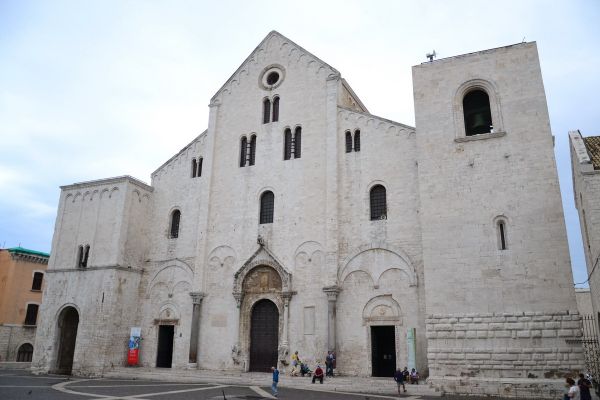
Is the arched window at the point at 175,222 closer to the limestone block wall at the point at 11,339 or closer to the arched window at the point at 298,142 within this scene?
the arched window at the point at 298,142

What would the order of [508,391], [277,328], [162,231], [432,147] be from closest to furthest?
1. [508,391]
2. [432,147]
3. [277,328]
4. [162,231]

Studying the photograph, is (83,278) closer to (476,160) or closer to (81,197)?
(81,197)

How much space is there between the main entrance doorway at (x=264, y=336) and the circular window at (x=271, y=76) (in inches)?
472

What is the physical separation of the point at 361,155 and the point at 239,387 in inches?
467

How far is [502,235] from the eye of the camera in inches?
693

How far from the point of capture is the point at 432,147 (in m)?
19.6

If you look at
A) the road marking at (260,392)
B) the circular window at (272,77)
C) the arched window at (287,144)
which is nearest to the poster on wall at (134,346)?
the road marking at (260,392)

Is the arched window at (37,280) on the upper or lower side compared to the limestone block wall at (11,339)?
upper

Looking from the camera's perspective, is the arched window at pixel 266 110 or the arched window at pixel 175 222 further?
the arched window at pixel 175 222

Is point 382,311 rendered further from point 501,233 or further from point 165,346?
point 165,346

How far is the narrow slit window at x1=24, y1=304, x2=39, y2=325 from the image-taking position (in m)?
36.9

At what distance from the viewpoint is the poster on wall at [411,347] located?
19.3m

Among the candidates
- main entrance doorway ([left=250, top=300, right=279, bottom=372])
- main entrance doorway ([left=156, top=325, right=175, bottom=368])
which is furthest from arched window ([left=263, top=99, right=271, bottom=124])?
main entrance doorway ([left=156, top=325, right=175, bottom=368])

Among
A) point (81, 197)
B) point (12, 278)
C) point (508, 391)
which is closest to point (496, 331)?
point (508, 391)
